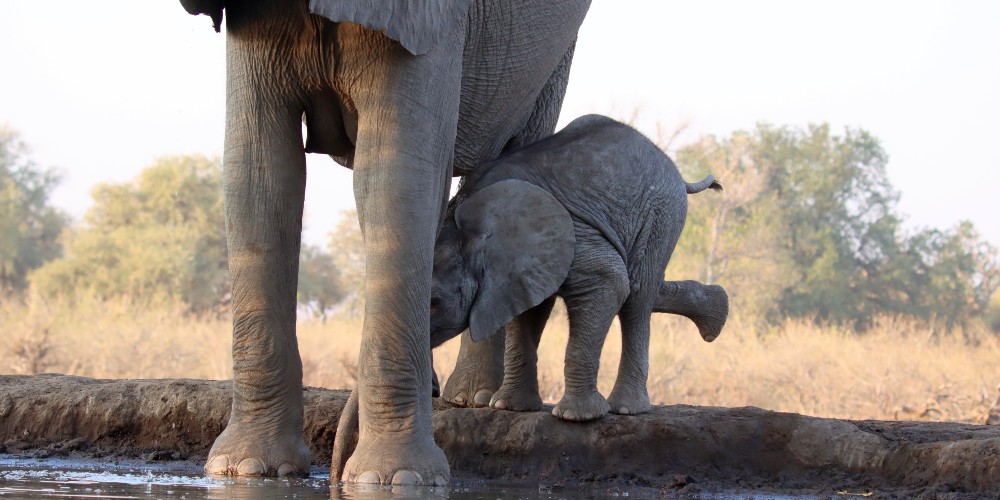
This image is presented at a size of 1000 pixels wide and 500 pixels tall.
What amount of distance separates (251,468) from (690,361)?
12.9 metres

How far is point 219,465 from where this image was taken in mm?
4707

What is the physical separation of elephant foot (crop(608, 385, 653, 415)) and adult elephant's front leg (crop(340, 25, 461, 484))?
115 centimetres

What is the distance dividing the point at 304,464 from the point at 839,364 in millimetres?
12918

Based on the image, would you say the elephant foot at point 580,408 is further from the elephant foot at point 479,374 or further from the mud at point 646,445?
the elephant foot at point 479,374

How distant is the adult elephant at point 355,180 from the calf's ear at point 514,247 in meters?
0.34

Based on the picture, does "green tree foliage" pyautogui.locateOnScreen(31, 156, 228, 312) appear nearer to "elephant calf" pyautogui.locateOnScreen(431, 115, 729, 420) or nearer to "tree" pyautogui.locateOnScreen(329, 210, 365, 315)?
"tree" pyautogui.locateOnScreen(329, 210, 365, 315)

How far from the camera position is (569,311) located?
5340 mm

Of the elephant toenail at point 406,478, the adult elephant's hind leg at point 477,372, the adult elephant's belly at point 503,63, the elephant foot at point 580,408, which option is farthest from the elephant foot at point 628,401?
the elephant toenail at point 406,478

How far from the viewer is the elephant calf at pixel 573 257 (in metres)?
5.03

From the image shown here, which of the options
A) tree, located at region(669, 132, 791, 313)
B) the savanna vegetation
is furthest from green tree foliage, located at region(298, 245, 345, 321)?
tree, located at region(669, 132, 791, 313)

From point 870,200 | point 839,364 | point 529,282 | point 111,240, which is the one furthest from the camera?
point 870,200

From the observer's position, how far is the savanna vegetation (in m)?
16.7

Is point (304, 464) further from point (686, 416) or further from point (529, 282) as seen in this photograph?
point (686, 416)

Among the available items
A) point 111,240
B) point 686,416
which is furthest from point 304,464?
point 111,240
